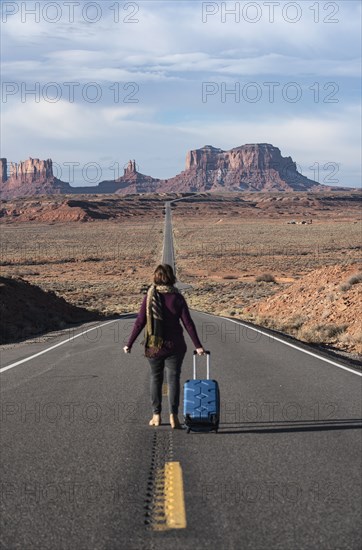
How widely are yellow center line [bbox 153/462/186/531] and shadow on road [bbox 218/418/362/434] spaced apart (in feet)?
4.99

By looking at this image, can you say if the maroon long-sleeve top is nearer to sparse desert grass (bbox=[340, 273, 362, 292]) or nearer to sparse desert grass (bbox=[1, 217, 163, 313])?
sparse desert grass (bbox=[340, 273, 362, 292])

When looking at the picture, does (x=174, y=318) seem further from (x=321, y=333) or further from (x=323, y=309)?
(x=323, y=309)

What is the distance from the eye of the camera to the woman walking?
7.39m

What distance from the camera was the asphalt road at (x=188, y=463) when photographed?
4.62 meters

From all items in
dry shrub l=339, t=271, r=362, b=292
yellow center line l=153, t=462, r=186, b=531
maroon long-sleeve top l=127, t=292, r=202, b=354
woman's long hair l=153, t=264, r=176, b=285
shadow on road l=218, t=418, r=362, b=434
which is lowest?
shadow on road l=218, t=418, r=362, b=434

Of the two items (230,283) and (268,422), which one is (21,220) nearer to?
(230,283)

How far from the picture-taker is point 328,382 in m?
10.7

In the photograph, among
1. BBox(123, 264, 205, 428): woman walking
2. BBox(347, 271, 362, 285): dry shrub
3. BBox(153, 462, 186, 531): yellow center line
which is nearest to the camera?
BBox(153, 462, 186, 531): yellow center line

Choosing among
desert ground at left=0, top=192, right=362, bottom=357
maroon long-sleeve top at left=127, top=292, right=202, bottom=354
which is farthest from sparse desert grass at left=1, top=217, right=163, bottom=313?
maroon long-sleeve top at left=127, top=292, right=202, bottom=354

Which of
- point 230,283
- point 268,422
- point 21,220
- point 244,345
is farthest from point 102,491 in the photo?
point 21,220

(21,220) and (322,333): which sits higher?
(21,220)

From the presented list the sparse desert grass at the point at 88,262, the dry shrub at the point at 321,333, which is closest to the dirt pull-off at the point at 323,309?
the dry shrub at the point at 321,333

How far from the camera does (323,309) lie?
24.2 metres

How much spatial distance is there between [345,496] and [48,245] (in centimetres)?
9004
